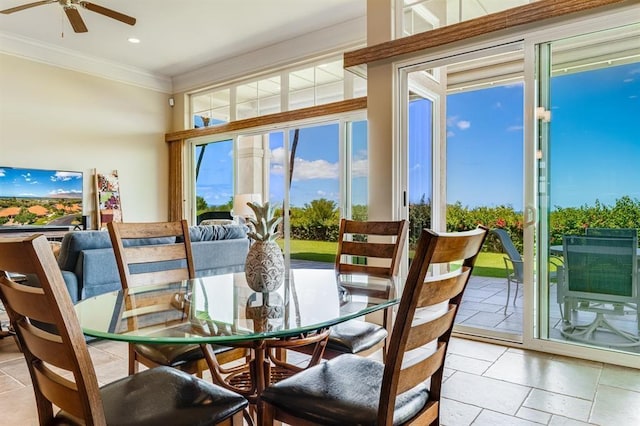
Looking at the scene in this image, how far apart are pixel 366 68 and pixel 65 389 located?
142 inches

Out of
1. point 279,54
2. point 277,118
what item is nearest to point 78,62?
point 279,54

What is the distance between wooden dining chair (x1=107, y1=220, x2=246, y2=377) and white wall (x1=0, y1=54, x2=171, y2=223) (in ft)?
15.8

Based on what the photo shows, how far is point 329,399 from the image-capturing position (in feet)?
A: 4.18

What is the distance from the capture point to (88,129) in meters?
6.45

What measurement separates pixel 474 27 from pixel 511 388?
256 cm

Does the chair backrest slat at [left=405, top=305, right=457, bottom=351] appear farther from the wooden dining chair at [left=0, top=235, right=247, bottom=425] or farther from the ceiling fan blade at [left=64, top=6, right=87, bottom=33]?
the ceiling fan blade at [left=64, top=6, right=87, bottom=33]

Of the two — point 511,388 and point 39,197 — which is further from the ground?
point 39,197

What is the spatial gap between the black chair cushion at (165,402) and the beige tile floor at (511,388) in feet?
3.95

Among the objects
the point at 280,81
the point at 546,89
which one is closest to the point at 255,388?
the point at 546,89

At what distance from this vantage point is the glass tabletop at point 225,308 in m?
1.28

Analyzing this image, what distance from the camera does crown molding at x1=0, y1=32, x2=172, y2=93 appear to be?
5625 mm

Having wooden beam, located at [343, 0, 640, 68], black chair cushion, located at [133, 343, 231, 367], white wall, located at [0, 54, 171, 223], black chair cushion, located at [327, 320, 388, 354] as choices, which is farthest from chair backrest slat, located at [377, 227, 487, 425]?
white wall, located at [0, 54, 171, 223]

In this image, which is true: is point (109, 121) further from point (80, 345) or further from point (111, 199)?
point (80, 345)

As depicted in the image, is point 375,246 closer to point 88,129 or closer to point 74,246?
point 74,246
